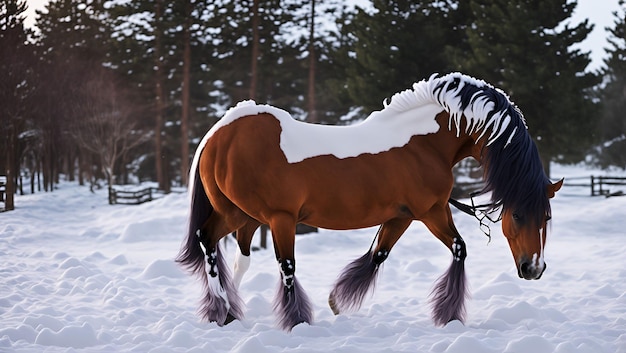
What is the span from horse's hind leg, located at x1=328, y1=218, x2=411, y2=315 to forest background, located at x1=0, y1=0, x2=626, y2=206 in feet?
28.5

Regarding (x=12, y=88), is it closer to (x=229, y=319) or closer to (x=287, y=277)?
(x=229, y=319)

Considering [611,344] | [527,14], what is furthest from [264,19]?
Answer: [611,344]

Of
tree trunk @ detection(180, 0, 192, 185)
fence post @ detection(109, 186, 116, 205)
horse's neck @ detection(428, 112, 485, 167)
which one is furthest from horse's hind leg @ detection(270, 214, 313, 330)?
tree trunk @ detection(180, 0, 192, 185)

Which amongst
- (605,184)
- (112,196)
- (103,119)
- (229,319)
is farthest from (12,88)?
(605,184)

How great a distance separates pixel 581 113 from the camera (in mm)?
16812

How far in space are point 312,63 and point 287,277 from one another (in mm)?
17188

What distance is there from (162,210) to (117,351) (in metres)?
9.46

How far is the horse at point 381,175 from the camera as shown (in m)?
3.66

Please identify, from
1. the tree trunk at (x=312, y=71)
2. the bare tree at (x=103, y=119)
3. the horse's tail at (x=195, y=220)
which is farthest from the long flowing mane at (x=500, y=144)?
the bare tree at (x=103, y=119)

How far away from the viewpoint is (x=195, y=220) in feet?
13.8

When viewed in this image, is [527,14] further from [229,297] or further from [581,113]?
[229,297]

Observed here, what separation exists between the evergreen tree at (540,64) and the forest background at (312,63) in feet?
0.14

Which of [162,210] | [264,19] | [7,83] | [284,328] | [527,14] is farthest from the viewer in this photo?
[264,19]

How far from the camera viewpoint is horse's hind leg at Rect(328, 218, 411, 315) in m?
4.17
